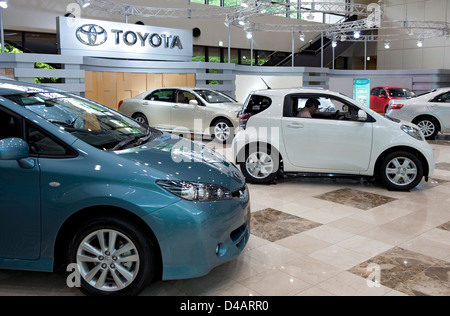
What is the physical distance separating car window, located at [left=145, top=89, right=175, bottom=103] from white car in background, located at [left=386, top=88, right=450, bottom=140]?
5.65 m

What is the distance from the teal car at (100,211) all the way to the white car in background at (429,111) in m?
9.25

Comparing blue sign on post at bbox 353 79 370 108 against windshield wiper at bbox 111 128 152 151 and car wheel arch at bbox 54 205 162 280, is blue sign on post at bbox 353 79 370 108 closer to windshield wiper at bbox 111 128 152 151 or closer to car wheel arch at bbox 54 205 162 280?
windshield wiper at bbox 111 128 152 151

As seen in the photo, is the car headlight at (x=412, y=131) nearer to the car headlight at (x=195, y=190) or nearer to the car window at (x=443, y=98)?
the car headlight at (x=195, y=190)

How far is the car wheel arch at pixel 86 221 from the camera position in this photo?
3135 millimetres

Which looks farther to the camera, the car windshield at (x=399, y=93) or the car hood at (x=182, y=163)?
the car windshield at (x=399, y=93)

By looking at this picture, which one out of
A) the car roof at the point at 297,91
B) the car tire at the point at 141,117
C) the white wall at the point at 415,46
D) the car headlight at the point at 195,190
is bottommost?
the car headlight at the point at 195,190

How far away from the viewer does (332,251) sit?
4.26 metres

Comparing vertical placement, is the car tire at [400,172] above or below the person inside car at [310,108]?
below

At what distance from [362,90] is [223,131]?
10.2 metres

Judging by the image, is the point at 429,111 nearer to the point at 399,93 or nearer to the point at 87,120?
the point at 399,93

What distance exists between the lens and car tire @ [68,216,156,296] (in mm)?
3121

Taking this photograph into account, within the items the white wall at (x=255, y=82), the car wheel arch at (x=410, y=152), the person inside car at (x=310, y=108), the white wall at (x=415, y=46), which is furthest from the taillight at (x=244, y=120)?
the white wall at (x=415, y=46)

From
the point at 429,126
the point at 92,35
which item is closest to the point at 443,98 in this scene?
the point at 429,126

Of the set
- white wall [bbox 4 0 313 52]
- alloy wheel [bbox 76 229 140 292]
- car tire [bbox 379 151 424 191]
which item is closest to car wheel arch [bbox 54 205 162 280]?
alloy wheel [bbox 76 229 140 292]
